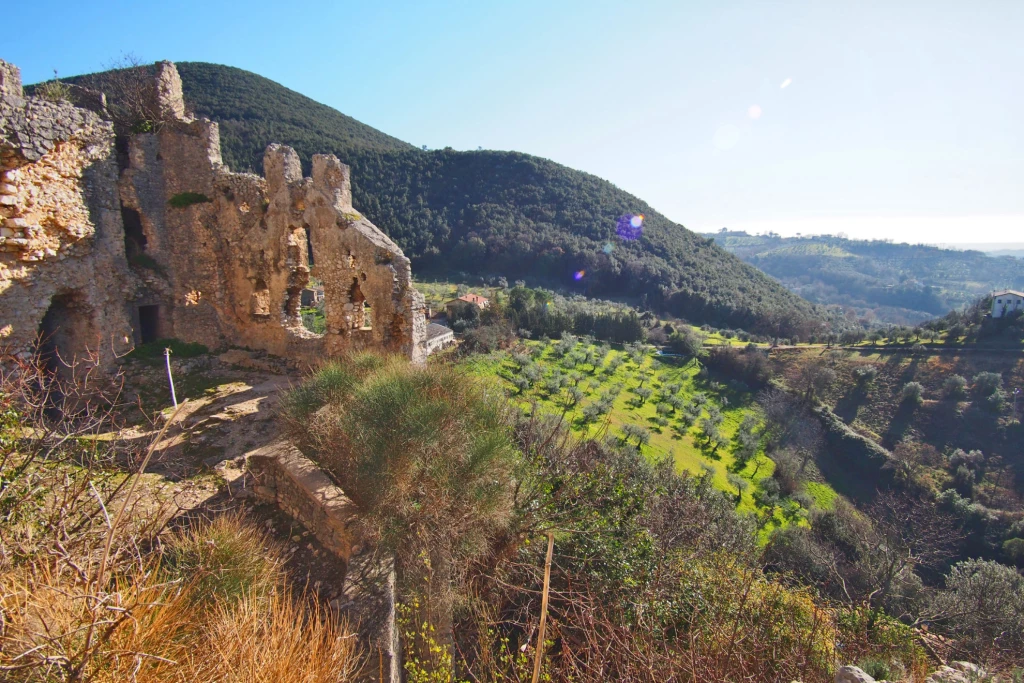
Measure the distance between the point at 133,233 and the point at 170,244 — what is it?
939 millimetres

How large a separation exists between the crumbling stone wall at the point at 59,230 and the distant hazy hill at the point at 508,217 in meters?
39.4

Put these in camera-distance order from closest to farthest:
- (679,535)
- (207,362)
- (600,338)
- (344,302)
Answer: (679,535) < (344,302) < (207,362) < (600,338)

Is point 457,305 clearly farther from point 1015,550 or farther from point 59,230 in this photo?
point 1015,550

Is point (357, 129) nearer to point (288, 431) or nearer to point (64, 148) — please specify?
point (64, 148)

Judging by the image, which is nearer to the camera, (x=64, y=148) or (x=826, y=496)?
(x=64, y=148)

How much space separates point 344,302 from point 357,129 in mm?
65731

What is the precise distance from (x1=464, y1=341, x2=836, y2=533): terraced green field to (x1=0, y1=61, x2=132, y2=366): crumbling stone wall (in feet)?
35.0

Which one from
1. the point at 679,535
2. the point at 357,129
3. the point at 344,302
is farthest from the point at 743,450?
the point at 357,129

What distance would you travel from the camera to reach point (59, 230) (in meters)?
7.96

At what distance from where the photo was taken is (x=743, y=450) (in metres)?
28.6

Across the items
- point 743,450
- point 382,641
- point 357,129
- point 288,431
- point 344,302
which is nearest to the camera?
A: point 382,641

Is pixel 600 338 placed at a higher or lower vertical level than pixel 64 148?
lower

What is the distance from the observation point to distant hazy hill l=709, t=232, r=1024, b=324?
10129cm

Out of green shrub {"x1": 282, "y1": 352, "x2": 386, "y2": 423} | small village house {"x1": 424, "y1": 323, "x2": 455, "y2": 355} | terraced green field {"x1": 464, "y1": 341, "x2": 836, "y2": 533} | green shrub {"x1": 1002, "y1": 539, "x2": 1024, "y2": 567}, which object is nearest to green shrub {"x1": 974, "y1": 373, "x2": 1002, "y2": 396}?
terraced green field {"x1": 464, "y1": 341, "x2": 836, "y2": 533}
